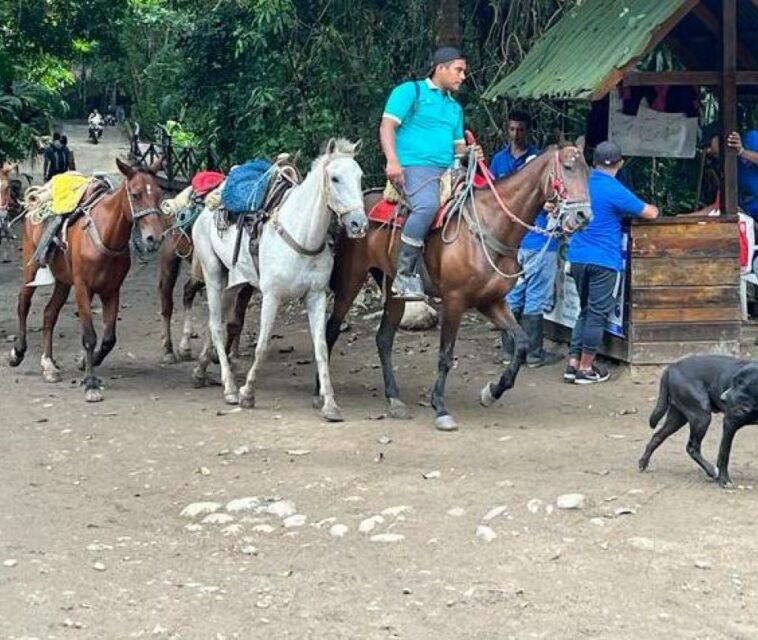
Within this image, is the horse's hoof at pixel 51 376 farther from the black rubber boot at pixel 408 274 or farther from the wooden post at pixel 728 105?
the wooden post at pixel 728 105

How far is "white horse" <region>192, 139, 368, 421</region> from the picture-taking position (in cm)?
898

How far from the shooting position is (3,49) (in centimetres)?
1822

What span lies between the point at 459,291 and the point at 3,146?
11712 mm

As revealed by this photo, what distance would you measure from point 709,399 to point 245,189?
458cm

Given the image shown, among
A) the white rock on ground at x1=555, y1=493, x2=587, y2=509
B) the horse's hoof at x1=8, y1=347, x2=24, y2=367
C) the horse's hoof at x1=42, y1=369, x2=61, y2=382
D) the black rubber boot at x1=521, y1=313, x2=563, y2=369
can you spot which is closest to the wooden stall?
the black rubber boot at x1=521, y1=313, x2=563, y2=369

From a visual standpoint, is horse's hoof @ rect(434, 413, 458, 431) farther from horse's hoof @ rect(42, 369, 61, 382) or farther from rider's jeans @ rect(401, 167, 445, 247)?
horse's hoof @ rect(42, 369, 61, 382)

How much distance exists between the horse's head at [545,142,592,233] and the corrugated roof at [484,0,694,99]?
1.17 meters

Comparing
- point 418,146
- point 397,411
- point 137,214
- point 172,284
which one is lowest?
point 397,411

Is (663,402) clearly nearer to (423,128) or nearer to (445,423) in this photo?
→ (445,423)

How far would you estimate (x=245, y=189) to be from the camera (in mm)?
10055

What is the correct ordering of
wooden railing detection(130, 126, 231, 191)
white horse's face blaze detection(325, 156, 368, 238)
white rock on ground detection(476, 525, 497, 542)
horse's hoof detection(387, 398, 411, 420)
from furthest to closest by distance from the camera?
wooden railing detection(130, 126, 231, 191)
horse's hoof detection(387, 398, 411, 420)
white horse's face blaze detection(325, 156, 368, 238)
white rock on ground detection(476, 525, 497, 542)

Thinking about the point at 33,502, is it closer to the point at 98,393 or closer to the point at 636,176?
the point at 98,393

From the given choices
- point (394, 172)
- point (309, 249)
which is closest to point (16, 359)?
point (309, 249)

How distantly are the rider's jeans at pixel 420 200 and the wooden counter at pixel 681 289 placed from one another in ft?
6.42
